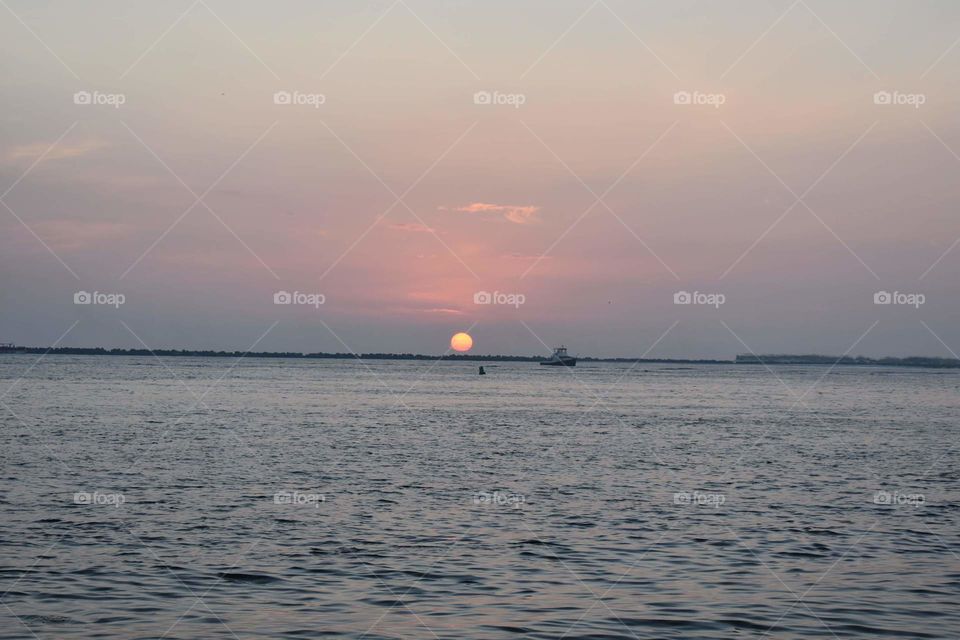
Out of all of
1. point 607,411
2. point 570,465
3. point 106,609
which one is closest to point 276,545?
point 106,609

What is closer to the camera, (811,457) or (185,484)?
(185,484)

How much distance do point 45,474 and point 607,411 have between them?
50221 millimetres

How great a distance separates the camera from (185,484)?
2916 cm

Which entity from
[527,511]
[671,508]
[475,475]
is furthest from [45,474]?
[671,508]

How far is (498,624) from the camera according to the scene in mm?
A: 14492

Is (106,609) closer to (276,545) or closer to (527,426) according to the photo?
(276,545)

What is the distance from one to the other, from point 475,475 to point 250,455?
1046 cm

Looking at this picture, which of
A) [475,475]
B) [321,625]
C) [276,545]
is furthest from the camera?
[475,475]

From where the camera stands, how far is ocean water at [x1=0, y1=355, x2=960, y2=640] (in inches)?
588

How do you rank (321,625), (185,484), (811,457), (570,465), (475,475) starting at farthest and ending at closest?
(811,457) → (570,465) → (475,475) → (185,484) → (321,625)

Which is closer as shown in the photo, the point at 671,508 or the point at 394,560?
the point at 394,560

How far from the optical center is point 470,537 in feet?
69.1

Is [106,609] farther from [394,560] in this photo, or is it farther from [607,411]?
[607,411]

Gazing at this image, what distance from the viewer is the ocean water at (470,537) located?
14.9 meters
